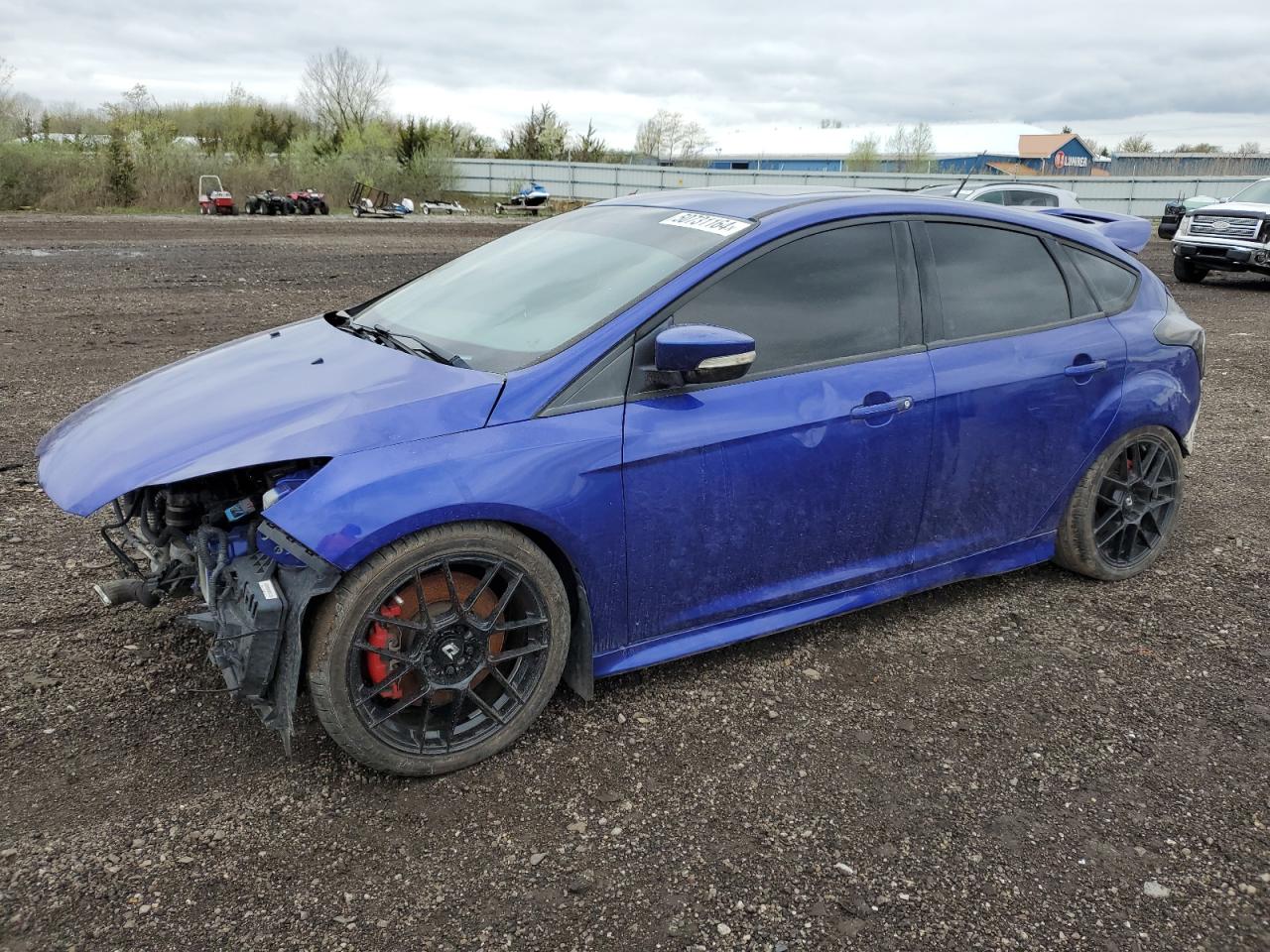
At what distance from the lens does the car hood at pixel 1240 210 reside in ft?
52.2

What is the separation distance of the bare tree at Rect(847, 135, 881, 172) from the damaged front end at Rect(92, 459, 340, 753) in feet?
213

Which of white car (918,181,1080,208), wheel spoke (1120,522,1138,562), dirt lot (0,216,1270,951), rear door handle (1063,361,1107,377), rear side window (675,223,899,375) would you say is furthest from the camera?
white car (918,181,1080,208)

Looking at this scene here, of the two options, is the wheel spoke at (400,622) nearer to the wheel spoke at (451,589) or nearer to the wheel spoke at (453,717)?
the wheel spoke at (451,589)

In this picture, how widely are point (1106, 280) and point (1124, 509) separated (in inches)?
39.7

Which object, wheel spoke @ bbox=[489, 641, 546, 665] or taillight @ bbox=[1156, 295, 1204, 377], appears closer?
wheel spoke @ bbox=[489, 641, 546, 665]

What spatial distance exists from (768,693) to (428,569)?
1353 millimetres

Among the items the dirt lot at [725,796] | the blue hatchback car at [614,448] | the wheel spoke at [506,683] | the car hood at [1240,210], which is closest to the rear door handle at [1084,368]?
the blue hatchback car at [614,448]

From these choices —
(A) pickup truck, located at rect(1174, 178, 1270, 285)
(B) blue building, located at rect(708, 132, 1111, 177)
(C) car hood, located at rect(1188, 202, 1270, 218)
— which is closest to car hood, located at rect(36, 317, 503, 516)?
(A) pickup truck, located at rect(1174, 178, 1270, 285)

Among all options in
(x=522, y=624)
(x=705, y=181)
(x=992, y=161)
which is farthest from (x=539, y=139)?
(x=522, y=624)

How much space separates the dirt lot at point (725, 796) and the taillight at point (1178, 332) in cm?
105

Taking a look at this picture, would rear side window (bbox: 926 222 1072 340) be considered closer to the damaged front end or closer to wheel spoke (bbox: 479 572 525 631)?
wheel spoke (bbox: 479 572 525 631)

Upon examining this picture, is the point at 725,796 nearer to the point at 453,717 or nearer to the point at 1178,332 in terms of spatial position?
the point at 453,717

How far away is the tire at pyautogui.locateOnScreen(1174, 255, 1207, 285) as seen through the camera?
17.1m

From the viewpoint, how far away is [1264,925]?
243 cm
